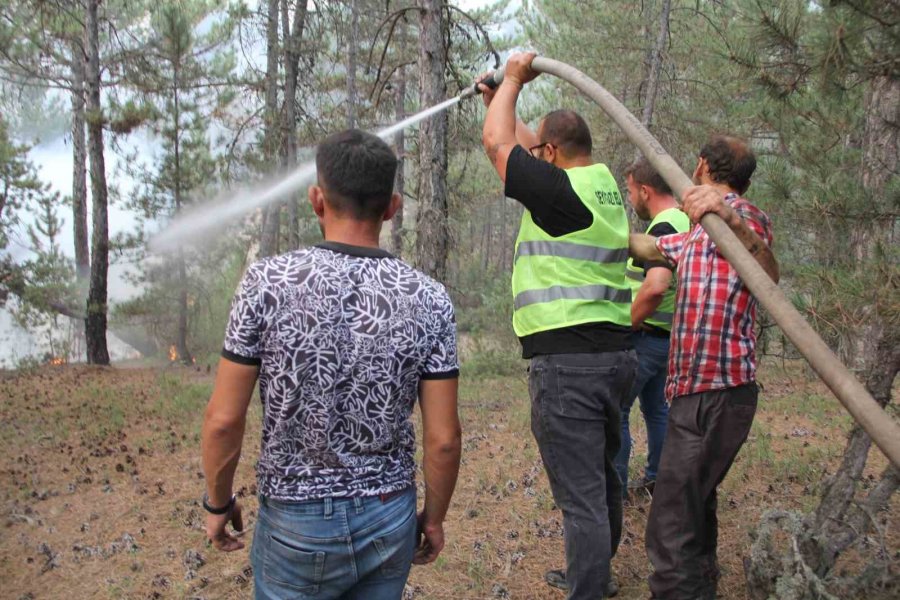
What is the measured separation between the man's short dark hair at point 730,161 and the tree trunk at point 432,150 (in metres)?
4.15

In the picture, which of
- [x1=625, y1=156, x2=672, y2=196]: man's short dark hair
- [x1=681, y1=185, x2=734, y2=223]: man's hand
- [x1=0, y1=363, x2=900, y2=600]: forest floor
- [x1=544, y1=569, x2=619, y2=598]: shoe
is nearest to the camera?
[x1=681, y1=185, x2=734, y2=223]: man's hand

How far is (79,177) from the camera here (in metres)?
18.5

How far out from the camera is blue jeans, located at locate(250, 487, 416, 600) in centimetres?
190

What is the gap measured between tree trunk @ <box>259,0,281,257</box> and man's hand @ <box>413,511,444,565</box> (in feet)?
41.4

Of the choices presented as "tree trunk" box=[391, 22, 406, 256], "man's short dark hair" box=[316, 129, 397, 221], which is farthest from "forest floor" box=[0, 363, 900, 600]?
"tree trunk" box=[391, 22, 406, 256]

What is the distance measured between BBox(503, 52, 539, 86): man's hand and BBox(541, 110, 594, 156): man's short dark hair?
0.25 meters

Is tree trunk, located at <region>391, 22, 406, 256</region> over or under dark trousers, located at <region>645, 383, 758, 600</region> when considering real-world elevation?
over

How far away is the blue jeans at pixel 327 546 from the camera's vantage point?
1902mm

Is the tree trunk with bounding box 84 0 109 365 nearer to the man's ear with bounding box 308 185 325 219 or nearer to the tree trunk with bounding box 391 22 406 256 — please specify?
the tree trunk with bounding box 391 22 406 256

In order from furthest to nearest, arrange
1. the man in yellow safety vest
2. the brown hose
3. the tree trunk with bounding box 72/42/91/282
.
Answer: the tree trunk with bounding box 72/42/91/282 → the man in yellow safety vest → the brown hose

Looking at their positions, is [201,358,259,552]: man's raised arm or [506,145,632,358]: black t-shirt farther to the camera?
[506,145,632,358]: black t-shirt

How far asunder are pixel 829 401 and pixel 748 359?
7603 mm

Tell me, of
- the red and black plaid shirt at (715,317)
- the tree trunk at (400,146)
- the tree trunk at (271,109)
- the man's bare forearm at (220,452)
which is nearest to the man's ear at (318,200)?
the man's bare forearm at (220,452)

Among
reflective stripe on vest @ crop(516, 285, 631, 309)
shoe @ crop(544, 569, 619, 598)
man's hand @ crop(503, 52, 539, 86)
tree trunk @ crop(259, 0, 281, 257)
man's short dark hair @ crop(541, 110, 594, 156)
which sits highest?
tree trunk @ crop(259, 0, 281, 257)
